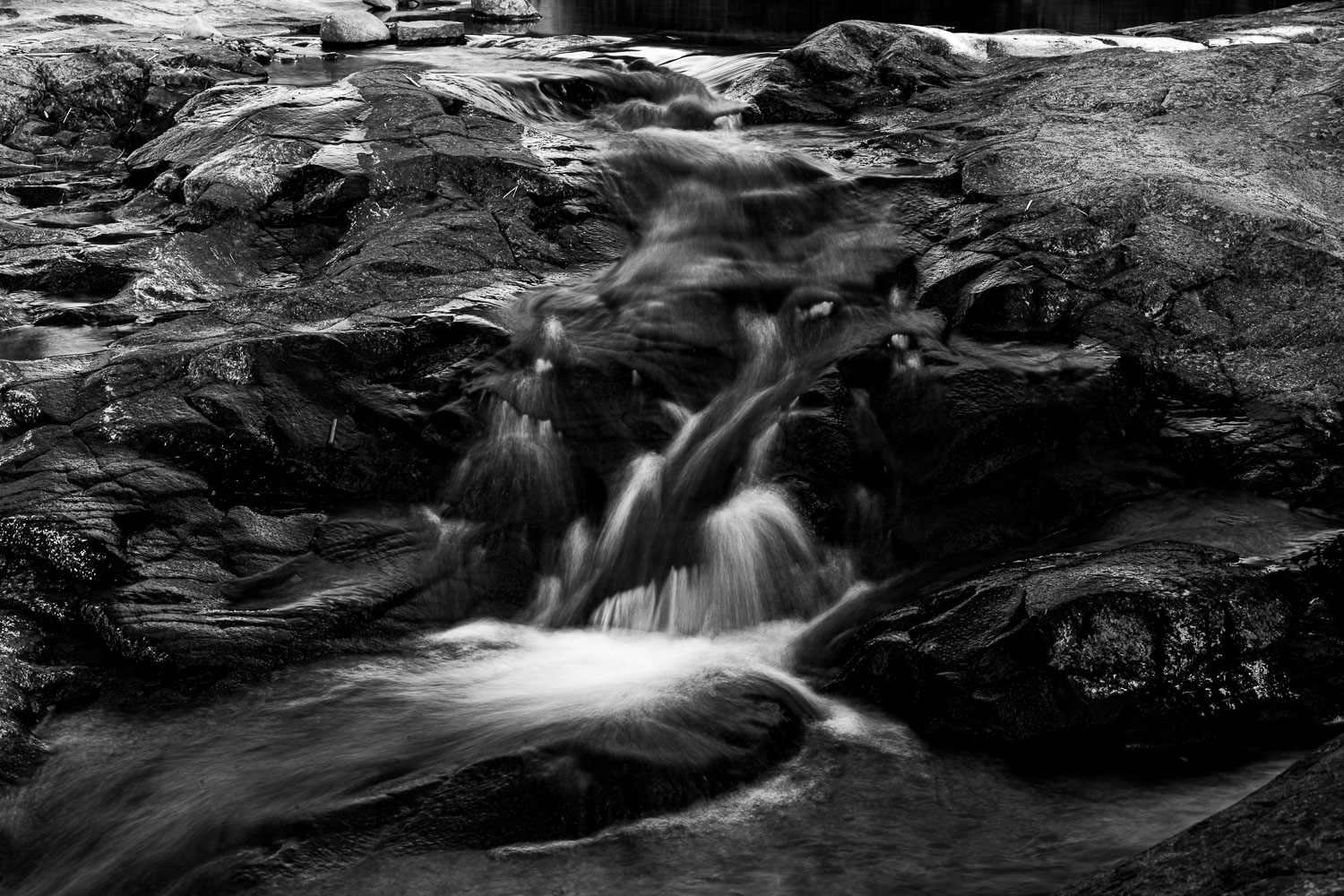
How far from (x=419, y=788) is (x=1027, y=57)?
32.8 feet

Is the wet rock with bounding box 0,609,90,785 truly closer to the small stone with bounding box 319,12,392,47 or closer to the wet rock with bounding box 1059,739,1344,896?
the wet rock with bounding box 1059,739,1344,896

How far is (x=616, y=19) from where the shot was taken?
59.1 ft

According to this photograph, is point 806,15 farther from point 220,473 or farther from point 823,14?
point 220,473


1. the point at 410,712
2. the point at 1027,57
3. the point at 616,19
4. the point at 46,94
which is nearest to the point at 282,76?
the point at 46,94

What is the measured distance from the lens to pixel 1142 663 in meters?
4.62

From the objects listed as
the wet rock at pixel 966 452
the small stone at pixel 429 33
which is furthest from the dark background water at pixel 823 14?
the wet rock at pixel 966 452

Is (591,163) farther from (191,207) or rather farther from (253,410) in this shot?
(253,410)

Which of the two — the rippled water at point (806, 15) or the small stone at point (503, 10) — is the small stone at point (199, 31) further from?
the small stone at point (503, 10)

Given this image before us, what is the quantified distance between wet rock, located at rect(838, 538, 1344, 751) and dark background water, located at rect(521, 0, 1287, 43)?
12231 mm

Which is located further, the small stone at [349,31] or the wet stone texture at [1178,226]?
the small stone at [349,31]

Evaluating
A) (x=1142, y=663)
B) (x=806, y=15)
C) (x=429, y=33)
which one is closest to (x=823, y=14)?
(x=806, y=15)

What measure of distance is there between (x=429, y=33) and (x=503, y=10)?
3496 mm

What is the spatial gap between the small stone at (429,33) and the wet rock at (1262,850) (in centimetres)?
1467

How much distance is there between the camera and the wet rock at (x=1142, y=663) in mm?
4602
